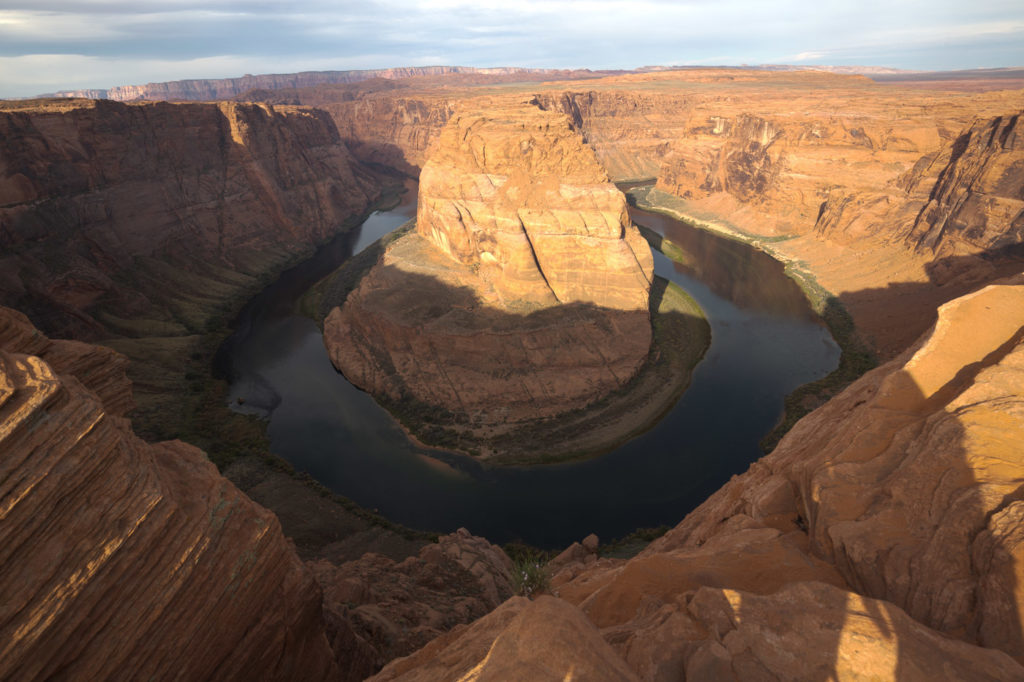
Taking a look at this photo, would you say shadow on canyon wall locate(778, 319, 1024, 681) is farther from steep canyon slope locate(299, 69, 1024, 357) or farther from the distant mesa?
steep canyon slope locate(299, 69, 1024, 357)

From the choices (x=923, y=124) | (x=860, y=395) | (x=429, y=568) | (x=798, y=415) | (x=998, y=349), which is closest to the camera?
(x=998, y=349)

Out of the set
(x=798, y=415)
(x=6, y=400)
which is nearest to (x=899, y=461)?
(x=6, y=400)

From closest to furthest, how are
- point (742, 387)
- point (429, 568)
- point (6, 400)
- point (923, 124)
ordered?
point (6, 400)
point (429, 568)
point (742, 387)
point (923, 124)

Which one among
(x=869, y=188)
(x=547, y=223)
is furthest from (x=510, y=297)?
(x=869, y=188)

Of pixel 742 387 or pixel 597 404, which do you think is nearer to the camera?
pixel 597 404

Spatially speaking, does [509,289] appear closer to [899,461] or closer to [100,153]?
[899,461]

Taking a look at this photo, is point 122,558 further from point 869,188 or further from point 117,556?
point 869,188

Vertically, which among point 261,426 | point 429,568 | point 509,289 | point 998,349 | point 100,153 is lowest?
point 261,426
